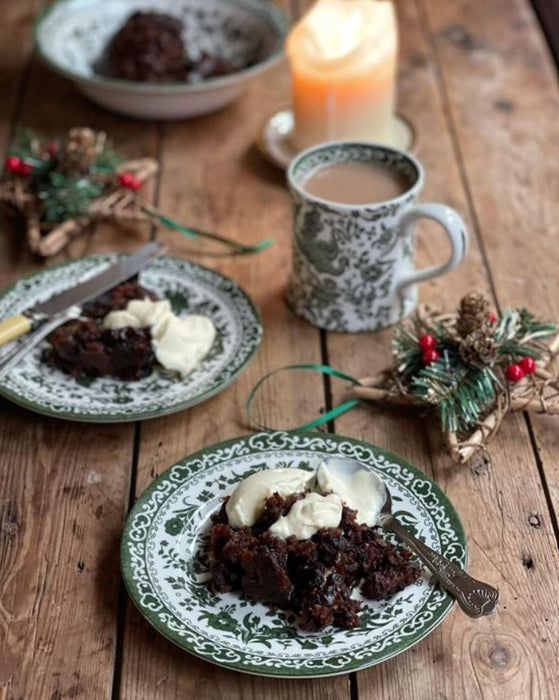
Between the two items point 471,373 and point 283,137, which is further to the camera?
point 283,137

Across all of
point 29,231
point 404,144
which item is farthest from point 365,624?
point 404,144

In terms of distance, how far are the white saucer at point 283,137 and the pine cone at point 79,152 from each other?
28 centimetres

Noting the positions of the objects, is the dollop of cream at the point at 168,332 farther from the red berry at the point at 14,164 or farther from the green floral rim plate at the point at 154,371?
the red berry at the point at 14,164

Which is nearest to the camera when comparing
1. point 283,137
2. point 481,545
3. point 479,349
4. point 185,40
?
point 481,545

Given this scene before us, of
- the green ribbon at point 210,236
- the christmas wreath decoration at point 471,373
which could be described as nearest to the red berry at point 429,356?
the christmas wreath decoration at point 471,373

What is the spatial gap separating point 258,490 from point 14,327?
1.33ft

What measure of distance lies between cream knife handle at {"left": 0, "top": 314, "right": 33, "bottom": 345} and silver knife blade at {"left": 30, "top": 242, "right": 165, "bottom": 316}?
16 mm

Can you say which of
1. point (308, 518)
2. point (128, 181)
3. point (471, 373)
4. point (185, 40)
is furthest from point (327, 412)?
point (185, 40)

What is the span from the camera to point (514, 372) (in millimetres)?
1066

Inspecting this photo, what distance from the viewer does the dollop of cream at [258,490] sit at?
0.89 metres

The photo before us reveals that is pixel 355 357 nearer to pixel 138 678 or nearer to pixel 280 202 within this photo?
pixel 280 202

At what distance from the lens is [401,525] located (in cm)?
92

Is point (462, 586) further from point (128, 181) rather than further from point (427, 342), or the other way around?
point (128, 181)

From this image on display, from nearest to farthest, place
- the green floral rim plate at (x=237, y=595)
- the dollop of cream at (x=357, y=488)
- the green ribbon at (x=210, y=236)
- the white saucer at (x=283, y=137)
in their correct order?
the green floral rim plate at (x=237, y=595)
the dollop of cream at (x=357, y=488)
the green ribbon at (x=210, y=236)
the white saucer at (x=283, y=137)
